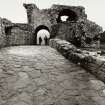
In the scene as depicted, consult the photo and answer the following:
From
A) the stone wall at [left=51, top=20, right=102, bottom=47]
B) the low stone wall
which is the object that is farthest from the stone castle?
the low stone wall

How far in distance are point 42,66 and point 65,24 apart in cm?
1420

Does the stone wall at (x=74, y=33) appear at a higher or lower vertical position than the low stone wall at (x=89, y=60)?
higher

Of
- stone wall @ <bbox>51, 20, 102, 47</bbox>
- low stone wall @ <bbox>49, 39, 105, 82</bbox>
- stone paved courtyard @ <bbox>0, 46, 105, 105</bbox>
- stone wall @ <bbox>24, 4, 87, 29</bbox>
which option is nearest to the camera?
stone paved courtyard @ <bbox>0, 46, 105, 105</bbox>

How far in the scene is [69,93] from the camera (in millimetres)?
3166

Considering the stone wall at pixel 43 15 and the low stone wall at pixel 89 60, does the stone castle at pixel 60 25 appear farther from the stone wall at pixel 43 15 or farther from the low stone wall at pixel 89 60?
the low stone wall at pixel 89 60

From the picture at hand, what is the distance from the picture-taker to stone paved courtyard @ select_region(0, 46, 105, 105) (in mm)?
2893

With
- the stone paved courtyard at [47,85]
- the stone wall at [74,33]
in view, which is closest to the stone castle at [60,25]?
the stone wall at [74,33]

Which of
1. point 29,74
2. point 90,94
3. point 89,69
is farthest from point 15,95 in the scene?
point 89,69

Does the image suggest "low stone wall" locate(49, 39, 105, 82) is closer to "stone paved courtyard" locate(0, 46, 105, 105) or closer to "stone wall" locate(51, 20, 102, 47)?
"stone paved courtyard" locate(0, 46, 105, 105)

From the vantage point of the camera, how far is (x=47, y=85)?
3449 mm

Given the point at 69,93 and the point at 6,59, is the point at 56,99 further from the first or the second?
the point at 6,59

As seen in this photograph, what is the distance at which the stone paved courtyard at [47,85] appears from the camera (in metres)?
2.89

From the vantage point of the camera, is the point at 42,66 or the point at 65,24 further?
the point at 65,24

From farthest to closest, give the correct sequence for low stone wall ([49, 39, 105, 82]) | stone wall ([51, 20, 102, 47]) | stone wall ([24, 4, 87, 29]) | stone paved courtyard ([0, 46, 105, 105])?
stone wall ([24, 4, 87, 29]) → stone wall ([51, 20, 102, 47]) → low stone wall ([49, 39, 105, 82]) → stone paved courtyard ([0, 46, 105, 105])
